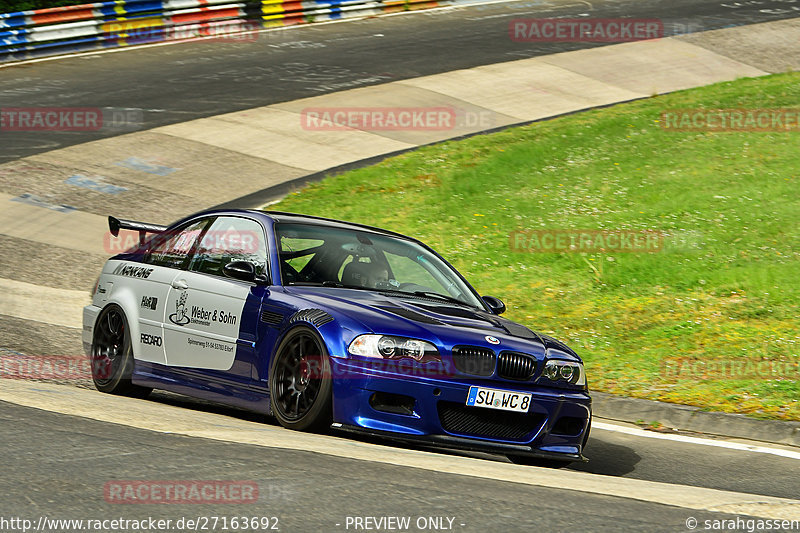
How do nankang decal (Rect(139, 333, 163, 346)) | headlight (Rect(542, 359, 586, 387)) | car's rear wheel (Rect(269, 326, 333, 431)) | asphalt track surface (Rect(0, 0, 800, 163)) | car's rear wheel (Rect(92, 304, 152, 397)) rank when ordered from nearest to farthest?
car's rear wheel (Rect(269, 326, 333, 431)) < headlight (Rect(542, 359, 586, 387)) < nankang decal (Rect(139, 333, 163, 346)) < car's rear wheel (Rect(92, 304, 152, 397)) < asphalt track surface (Rect(0, 0, 800, 163))

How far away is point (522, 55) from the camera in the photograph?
2445 cm

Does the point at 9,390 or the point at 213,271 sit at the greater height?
the point at 213,271

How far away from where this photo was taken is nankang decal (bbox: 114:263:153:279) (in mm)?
8299

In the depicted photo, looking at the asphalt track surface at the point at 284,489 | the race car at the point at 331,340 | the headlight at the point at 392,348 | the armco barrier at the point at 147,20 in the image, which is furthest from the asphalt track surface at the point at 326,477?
the armco barrier at the point at 147,20

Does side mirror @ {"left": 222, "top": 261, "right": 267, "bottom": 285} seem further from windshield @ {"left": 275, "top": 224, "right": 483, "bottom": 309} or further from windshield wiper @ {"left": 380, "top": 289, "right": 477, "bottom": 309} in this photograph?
windshield wiper @ {"left": 380, "top": 289, "right": 477, "bottom": 309}

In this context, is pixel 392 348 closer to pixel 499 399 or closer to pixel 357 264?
pixel 499 399

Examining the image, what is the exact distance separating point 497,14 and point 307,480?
25971mm

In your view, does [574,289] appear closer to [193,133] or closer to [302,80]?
[193,133]

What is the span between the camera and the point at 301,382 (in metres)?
6.64

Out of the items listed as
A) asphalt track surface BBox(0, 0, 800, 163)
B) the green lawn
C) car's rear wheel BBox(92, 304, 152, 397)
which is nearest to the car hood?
car's rear wheel BBox(92, 304, 152, 397)

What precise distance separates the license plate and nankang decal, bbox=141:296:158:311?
9.24 ft

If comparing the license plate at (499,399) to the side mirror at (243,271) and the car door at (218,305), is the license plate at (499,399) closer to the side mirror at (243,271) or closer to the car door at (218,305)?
the car door at (218,305)

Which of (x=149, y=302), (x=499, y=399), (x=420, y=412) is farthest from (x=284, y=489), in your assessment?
(x=149, y=302)

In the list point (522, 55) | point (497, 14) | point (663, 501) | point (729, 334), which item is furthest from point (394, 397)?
point (497, 14)
